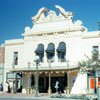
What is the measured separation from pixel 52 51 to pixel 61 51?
1444 millimetres

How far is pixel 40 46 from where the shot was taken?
4006cm

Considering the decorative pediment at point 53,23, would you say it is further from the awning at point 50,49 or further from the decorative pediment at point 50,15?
the awning at point 50,49

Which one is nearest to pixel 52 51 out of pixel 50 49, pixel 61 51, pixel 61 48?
pixel 50 49

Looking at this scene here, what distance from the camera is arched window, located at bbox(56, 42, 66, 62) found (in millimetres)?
37803

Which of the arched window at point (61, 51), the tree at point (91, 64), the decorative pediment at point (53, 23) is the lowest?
the tree at point (91, 64)

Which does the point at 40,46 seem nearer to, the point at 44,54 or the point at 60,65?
the point at 44,54

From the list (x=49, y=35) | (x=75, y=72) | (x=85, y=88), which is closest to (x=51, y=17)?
(x=49, y=35)

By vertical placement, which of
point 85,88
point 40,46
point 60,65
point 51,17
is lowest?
point 85,88

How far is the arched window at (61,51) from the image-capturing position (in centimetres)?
3780

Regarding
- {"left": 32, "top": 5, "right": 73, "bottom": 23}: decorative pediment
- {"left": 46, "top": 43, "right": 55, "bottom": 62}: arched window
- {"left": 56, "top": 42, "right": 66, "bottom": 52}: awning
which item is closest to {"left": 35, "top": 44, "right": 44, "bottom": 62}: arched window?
{"left": 46, "top": 43, "right": 55, "bottom": 62}: arched window

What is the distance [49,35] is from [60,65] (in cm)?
486

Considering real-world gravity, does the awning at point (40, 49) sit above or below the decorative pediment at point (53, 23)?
below

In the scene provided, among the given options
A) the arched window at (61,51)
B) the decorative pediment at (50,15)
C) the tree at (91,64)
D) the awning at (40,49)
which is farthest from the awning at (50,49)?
the tree at (91,64)

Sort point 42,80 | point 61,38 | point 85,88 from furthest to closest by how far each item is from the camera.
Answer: point 42,80 < point 61,38 < point 85,88
